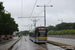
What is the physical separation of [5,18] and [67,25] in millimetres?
105391

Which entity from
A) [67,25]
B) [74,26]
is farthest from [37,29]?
[67,25]

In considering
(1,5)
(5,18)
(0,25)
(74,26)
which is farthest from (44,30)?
(74,26)

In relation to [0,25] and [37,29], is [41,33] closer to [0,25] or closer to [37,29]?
[37,29]

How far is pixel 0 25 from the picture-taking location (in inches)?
1404

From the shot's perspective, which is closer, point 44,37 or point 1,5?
point 44,37

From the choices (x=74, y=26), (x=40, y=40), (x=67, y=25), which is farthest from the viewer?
(x=67, y=25)

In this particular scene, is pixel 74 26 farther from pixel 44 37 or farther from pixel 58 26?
pixel 44 37

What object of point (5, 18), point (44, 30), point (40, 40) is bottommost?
point (40, 40)

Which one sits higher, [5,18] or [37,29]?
[5,18]

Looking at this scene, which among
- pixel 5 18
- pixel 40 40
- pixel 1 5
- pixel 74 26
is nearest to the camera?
pixel 40 40

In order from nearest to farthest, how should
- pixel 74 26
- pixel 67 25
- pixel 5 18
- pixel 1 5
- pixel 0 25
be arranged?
pixel 1 5
pixel 0 25
pixel 5 18
pixel 74 26
pixel 67 25

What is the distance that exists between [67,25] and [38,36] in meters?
115

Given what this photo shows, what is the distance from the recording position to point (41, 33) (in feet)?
86.6

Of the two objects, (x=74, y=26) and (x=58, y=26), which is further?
(x=58, y=26)
